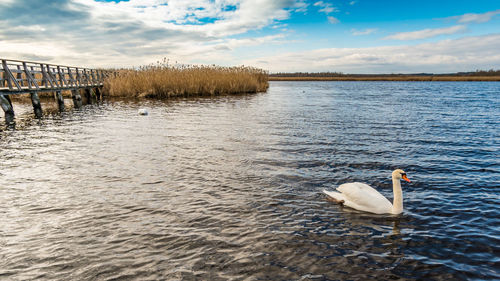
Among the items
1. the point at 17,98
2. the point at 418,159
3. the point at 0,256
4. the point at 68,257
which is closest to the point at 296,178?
the point at 418,159

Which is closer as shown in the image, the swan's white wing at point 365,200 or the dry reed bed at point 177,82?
the swan's white wing at point 365,200

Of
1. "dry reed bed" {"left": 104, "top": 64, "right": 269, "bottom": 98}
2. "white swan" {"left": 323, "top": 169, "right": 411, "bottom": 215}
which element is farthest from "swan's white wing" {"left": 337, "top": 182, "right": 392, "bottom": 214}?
"dry reed bed" {"left": 104, "top": 64, "right": 269, "bottom": 98}

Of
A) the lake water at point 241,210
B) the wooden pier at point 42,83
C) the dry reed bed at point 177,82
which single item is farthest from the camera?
the dry reed bed at point 177,82

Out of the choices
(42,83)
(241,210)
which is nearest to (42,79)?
(42,83)

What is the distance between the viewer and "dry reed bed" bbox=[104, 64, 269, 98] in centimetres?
2847

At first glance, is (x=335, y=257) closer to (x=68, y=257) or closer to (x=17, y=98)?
(x=68, y=257)

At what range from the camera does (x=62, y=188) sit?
625 centimetres

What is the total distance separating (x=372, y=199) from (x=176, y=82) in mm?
25809

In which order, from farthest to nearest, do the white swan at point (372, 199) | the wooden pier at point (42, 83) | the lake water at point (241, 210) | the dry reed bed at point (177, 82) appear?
the dry reed bed at point (177, 82)
the wooden pier at point (42, 83)
the white swan at point (372, 199)
the lake water at point (241, 210)

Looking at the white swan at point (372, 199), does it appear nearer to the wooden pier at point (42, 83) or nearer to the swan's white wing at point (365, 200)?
the swan's white wing at point (365, 200)

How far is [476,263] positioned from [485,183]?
3.60 m

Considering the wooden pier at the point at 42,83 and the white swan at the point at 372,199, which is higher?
the wooden pier at the point at 42,83

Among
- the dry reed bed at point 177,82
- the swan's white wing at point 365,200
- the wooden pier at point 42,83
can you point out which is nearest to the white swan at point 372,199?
the swan's white wing at point 365,200

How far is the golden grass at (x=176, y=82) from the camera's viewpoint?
28.5 metres
